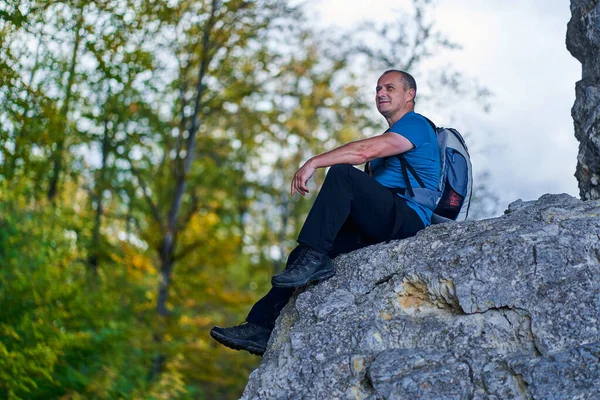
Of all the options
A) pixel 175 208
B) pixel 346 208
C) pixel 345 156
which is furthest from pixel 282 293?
pixel 175 208

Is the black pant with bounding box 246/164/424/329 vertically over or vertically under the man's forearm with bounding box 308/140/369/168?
under

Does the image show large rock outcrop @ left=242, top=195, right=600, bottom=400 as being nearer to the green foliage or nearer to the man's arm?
the man's arm

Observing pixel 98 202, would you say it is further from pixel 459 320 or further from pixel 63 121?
pixel 459 320

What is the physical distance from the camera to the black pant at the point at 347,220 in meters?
4.50

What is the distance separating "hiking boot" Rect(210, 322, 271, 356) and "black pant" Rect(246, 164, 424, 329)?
0.07 metres

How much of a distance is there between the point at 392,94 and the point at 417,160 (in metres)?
0.54

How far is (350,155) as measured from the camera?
15.1 ft

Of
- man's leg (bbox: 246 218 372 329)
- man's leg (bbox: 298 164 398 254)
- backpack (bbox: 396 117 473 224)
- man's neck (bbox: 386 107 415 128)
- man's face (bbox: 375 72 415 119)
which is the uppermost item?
man's face (bbox: 375 72 415 119)

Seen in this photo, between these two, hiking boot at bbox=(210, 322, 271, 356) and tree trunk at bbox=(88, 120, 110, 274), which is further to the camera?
tree trunk at bbox=(88, 120, 110, 274)

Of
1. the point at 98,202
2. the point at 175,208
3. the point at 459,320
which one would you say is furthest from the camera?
the point at 98,202

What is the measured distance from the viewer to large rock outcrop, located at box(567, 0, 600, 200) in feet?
16.7

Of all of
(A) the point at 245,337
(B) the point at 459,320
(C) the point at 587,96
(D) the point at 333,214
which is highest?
(C) the point at 587,96

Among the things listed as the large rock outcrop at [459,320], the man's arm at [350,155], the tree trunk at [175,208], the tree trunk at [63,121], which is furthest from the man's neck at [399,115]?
the tree trunk at [175,208]

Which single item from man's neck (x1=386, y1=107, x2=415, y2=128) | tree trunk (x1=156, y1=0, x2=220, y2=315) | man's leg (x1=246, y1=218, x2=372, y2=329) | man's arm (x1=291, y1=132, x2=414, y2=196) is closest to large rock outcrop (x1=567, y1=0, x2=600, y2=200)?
man's neck (x1=386, y1=107, x2=415, y2=128)
